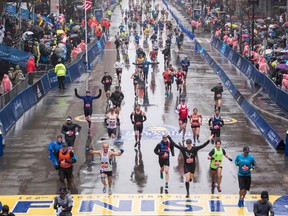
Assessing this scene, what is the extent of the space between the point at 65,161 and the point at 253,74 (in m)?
27.1

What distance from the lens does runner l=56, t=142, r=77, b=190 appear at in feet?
71.1

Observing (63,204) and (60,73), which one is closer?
(63,204)

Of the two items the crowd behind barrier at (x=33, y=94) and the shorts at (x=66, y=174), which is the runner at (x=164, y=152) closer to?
the shorts at (x=66, y=174)

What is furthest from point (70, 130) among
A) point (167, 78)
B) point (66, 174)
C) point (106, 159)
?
point (167, 78)

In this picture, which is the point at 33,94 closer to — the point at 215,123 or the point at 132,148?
the point at 132,148

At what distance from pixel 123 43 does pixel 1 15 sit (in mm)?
16889

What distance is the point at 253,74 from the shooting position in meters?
47.2

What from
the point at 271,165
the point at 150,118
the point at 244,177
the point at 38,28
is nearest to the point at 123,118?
the point at 150,118

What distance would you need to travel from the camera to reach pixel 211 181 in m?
23.6

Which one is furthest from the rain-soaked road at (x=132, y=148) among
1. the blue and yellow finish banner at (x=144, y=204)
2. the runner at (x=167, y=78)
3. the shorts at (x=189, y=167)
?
the shorts at (x=189, y=167)

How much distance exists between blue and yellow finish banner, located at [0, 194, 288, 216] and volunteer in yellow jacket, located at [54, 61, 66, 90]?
20209mm

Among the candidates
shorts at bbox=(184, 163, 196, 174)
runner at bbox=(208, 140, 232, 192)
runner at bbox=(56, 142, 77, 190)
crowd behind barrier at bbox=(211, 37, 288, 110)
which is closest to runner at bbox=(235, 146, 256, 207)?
runner at bbox=(208, 140, 232, 192)

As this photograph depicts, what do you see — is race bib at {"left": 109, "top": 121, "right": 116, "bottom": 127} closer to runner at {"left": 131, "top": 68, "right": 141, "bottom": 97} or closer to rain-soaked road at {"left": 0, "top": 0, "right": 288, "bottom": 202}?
rain-soaked road at {"left": 0, "top": 0, "right": 288, "bottom": 202}

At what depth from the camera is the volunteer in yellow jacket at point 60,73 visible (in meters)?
41.8
